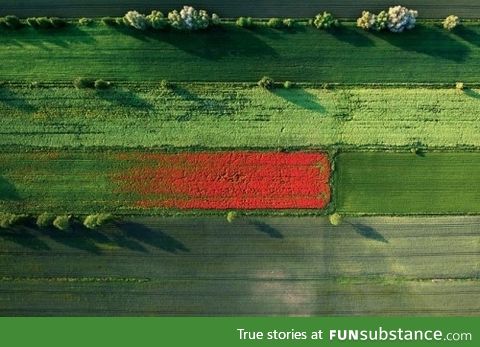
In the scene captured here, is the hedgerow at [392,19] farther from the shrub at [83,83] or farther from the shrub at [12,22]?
the shrub at [12,22]

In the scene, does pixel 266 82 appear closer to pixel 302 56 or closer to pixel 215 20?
pixel 302 56

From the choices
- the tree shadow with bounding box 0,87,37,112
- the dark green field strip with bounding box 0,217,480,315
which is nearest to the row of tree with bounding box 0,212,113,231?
the dark green field strip with bounding box 0,217,480,315

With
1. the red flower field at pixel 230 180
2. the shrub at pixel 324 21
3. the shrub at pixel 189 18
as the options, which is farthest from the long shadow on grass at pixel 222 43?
the red flower field at pixel 230 180

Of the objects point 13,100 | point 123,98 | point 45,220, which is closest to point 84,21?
point 123,98

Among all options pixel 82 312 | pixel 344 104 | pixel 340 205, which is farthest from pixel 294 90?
pixel 82 312

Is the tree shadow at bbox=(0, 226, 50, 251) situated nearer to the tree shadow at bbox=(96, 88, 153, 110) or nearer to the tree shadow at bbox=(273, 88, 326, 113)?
the tree shadow at bbox=(96, 88, 153, 110)

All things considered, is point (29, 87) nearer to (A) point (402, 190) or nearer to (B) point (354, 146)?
(B) point (354, 146)
